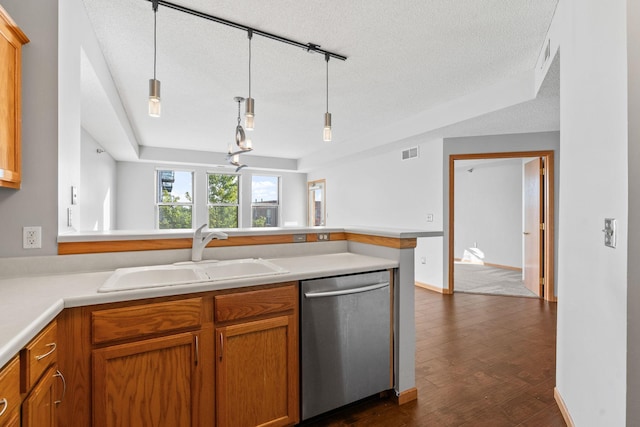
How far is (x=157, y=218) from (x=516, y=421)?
7.36 meters

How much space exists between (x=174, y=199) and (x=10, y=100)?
6.14 meters

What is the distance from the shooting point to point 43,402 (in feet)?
3.60

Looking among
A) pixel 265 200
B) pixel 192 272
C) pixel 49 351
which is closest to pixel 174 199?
pixel 265 200

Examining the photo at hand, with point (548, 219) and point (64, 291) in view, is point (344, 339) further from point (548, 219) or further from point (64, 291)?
point (548, 219)

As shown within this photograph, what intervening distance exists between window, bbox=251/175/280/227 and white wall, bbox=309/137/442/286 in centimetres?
160

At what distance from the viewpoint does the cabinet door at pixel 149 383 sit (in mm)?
1310

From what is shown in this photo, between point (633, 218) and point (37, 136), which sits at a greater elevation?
point (37, 136)

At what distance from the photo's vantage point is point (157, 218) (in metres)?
7.22

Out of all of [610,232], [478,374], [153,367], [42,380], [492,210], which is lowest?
[478,374]

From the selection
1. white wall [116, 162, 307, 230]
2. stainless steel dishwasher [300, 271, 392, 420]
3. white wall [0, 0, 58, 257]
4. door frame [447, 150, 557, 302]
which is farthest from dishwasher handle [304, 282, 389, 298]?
white wall [116, 162, 307, 230]

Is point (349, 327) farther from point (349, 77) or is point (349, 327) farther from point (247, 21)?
point (349, 77)

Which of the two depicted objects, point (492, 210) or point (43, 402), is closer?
point (43, 402)

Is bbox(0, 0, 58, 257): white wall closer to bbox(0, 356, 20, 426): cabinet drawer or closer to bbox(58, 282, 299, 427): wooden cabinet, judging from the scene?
bbox(58, 282, 299, 427): wooden cabinet

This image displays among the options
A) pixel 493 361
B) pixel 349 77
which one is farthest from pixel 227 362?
pixel 349 77
